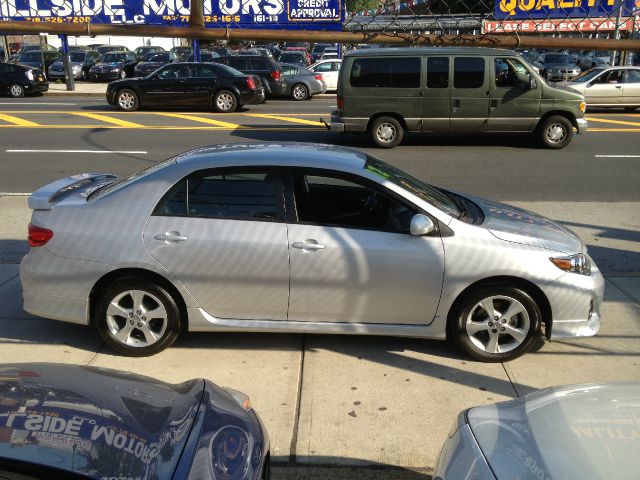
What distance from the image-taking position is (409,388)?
15.3 feet

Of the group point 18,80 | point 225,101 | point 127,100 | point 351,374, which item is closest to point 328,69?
point 225,101

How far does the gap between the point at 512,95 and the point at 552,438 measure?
12599 mm

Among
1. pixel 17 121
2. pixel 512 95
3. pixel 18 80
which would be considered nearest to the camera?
pixel 512 95

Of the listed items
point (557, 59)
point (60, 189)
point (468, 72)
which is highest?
point (557, 59)

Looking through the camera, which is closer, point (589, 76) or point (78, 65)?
point (589, 76)

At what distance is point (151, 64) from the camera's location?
3164cm

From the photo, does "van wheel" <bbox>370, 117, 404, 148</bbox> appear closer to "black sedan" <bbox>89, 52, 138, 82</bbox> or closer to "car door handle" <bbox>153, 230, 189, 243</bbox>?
"car door handle" <bbox>153, 230, 189, 243</bbox>

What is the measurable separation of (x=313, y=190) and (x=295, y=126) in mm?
12546

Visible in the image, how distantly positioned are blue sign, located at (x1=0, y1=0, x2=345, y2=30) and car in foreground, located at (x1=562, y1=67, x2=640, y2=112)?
357 inches

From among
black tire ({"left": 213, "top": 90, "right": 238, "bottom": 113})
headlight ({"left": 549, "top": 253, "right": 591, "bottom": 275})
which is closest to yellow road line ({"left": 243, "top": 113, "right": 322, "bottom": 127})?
black tire ({"left": 213, "top": 90, "right": 238, "bottom": 113})

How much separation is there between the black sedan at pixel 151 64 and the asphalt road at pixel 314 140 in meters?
10.6

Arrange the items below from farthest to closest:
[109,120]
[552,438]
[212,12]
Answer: [212,12], [109,120], [552,438]

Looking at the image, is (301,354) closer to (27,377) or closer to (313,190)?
(313,190)

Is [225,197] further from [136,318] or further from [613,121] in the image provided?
[613,121]
